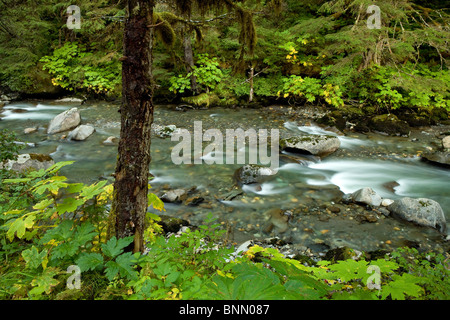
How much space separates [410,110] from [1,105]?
1890 cm

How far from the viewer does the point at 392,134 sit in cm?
976

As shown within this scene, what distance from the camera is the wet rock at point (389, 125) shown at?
9.70 m

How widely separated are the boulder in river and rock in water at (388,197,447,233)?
10.4 feet

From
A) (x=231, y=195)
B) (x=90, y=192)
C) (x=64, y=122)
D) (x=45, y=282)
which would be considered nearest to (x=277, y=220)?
(x=231, y=195)

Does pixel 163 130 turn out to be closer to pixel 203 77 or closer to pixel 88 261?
pixel 203 77

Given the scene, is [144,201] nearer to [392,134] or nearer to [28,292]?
[28,292]

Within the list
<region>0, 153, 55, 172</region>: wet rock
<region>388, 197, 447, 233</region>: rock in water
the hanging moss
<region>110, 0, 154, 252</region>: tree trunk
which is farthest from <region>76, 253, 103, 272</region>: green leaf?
<region>388, 197, 447, 233</region>: rock in water

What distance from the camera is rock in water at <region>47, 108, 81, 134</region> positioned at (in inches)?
377

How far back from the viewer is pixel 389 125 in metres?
9.90

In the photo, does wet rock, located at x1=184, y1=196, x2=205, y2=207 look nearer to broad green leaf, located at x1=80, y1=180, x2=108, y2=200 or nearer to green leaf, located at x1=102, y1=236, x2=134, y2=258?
broad green leaf, located at x1=80, y1=180, x2=108, y2=200

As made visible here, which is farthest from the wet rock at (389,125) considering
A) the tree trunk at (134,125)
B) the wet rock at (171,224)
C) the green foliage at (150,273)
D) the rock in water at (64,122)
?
the rock in water at (64,122)

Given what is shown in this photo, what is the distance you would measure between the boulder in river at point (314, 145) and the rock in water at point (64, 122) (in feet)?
26.6
